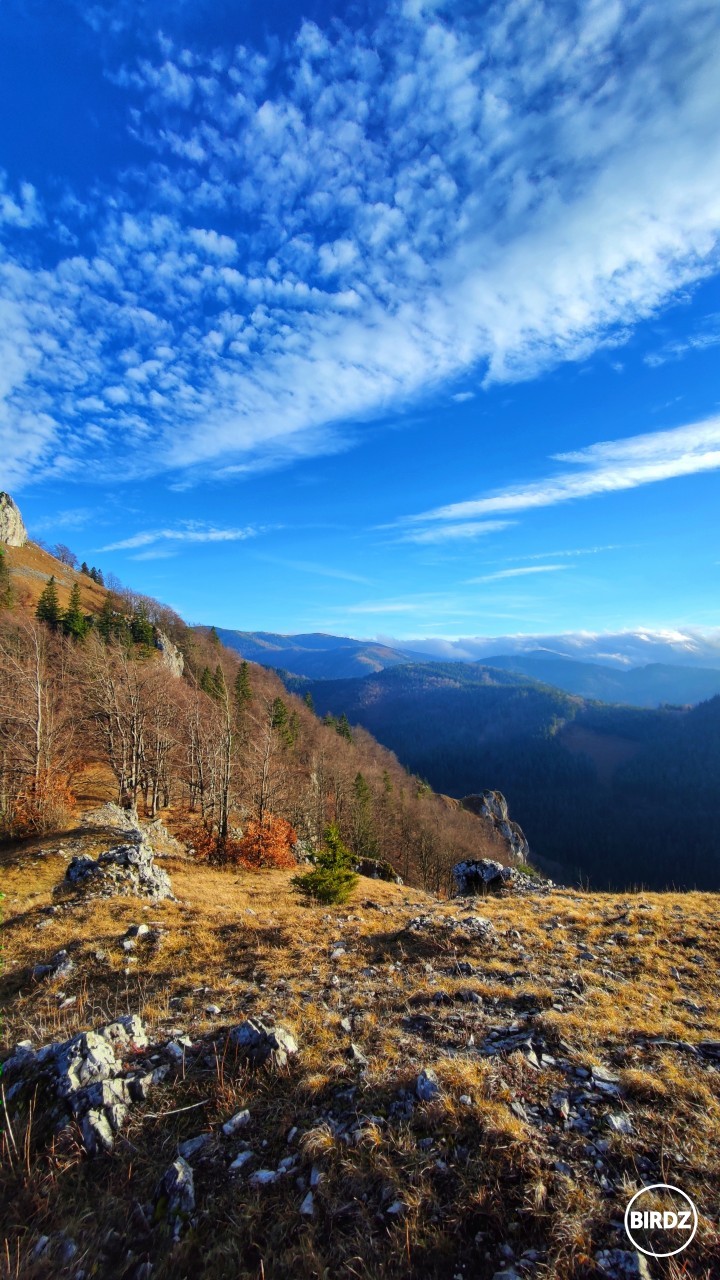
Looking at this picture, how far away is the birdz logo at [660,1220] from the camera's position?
381 centimetres

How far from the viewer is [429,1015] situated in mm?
8188

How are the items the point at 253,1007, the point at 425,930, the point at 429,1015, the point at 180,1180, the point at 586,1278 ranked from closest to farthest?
the point at 586,1278, the point at 180,1180, the point at 429,1015, the point at 253,1007, the point at 425,930

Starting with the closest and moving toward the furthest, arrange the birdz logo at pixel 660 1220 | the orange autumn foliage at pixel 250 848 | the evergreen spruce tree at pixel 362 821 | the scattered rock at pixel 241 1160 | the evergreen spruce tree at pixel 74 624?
1. the birdz logo at pixel 660 1220
2. the scattered rock at pixel 241 1160
3. the orange autumn foliage at pixel 250 848
4. the evergreen spruce tree at pixel 362 821
5. the evergreen spruce tree at pixel 74 624

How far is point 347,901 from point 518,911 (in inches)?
273

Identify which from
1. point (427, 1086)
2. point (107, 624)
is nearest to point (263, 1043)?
point (427, 1086)

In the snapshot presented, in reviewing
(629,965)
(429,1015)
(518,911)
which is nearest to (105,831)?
(518,911)

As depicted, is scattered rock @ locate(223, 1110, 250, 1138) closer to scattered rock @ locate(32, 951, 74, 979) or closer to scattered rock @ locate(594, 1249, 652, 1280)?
scattered rock @ locate(594, 1249, 652, 1280)

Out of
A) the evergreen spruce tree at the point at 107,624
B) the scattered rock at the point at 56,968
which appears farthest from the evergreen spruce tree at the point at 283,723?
the scattered rock at the point at 56,968

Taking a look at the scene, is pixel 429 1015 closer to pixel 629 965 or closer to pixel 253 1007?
pixel 253 1007

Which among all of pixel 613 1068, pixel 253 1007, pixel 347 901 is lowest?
pixel 347 901

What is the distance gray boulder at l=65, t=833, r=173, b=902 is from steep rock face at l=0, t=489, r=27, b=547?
158m

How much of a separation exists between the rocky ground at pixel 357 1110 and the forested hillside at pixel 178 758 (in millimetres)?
21761

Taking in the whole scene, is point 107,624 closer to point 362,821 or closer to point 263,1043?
point 362,821

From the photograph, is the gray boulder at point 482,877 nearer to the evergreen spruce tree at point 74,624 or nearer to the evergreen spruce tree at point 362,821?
the evergreen spruce tree at point 362,821
